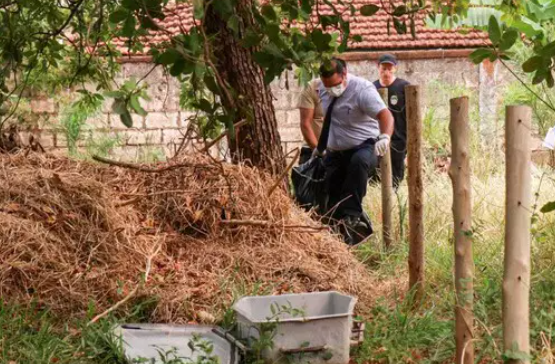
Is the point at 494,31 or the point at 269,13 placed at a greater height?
the point at 269,13

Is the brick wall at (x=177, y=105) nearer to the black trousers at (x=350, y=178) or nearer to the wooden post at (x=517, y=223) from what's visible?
the black trousers at (x=350, y=178)

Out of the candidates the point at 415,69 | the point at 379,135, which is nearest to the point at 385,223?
the point at 379,135

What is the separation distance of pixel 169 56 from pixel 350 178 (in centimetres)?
519

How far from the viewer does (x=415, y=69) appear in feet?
53.8

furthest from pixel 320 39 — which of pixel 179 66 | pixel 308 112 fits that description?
pixel 308 112

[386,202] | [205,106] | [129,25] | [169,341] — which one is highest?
[129,25]

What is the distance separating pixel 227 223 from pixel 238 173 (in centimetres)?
44

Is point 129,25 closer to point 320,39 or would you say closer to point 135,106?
point 135,106

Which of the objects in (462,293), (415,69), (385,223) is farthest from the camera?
(415,69)

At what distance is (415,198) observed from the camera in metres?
6.34

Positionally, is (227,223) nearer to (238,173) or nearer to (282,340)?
(238,173)

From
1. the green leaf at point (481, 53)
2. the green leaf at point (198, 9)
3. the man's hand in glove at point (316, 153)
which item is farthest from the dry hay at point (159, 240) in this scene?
the green leaf at point (198, 9)

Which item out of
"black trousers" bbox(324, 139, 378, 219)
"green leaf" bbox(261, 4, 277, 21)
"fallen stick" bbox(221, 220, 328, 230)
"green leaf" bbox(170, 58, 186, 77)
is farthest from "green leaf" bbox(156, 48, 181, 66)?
"black trousers" bbox(324, 139, 378, 219)

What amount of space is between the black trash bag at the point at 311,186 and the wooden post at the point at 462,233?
A: 3951 mm
